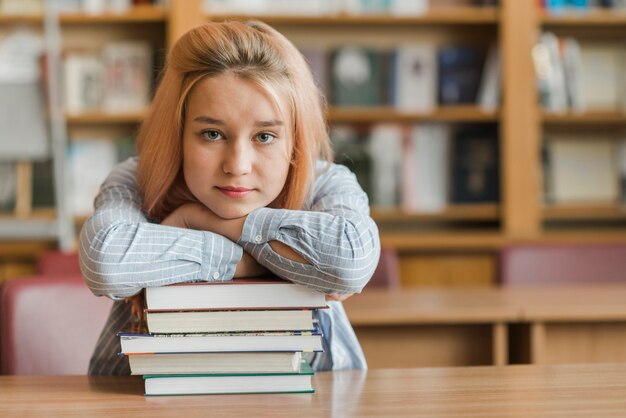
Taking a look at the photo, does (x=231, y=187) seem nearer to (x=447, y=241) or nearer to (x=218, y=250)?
(x=218, y=250)

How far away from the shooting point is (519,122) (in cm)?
422

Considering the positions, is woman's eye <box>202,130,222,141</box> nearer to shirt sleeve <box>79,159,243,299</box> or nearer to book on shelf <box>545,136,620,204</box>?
shirt sleeve <box>79,159,243,299</box>

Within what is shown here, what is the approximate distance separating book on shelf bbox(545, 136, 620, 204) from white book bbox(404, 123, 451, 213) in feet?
1.51

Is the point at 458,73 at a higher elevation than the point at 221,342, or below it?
higher

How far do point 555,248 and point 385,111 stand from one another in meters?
1.53

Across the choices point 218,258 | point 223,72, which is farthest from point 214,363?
point 223,72

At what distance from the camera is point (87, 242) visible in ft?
4.20

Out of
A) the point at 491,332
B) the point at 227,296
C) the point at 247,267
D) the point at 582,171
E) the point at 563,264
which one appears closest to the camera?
the point at 227,296

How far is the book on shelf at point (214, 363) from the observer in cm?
A: 123

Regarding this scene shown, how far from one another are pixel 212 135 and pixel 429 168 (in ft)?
10.4

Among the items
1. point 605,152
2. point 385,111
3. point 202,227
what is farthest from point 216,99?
point 605,152

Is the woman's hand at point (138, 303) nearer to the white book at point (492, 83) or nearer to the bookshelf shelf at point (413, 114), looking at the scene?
the bookshelf shelf at point (413, 114)

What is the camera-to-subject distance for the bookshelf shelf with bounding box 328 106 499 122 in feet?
13.9

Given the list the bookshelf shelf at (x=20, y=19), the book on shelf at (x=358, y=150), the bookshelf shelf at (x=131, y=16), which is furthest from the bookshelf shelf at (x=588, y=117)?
the bookshelf shelf at (x=20, y=19)
